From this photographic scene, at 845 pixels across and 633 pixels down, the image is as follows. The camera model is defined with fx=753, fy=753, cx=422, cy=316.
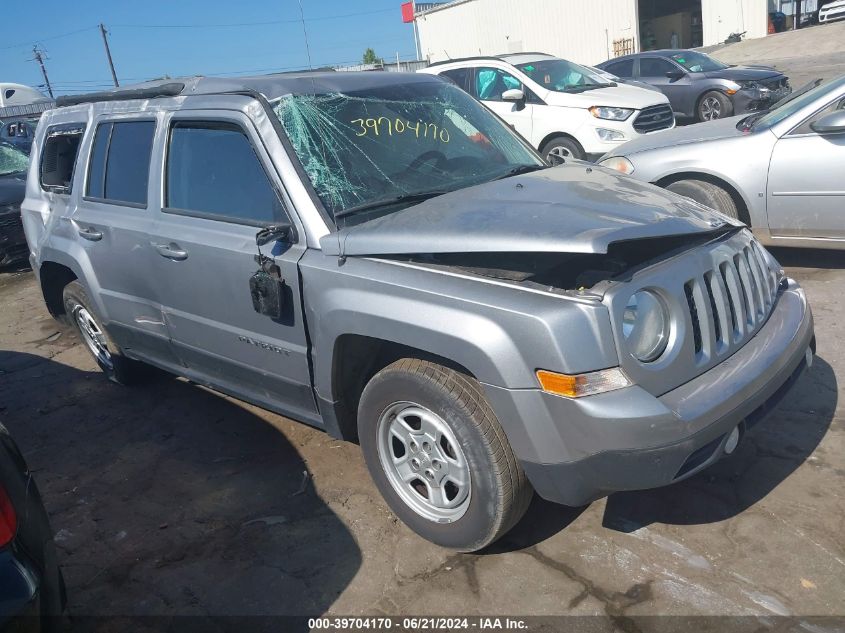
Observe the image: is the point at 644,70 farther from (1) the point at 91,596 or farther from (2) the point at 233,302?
(1) the point at 91,596

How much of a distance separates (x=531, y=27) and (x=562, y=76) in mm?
32642

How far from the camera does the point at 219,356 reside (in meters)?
3.89

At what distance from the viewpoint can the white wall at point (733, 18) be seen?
112 ft

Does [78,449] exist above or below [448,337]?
below

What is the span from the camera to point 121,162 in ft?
14.4

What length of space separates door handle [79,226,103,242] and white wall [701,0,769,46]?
36.4 metres

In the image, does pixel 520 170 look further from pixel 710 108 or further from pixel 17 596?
pixel 710 108

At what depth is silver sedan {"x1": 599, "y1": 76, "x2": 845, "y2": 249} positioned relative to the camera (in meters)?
5.37

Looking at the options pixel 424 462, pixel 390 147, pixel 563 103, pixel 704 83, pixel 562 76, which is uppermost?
pixel 562 76

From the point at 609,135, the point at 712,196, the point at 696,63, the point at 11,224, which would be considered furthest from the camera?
the point at 696,63

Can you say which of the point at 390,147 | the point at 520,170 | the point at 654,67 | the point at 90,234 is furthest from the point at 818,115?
the point at 654,67

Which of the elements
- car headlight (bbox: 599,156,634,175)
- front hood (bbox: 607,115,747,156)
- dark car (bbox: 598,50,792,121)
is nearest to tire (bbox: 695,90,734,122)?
dark car (bbox: 598,50,792,121)

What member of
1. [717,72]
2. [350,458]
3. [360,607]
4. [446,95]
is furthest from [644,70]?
[360,607]

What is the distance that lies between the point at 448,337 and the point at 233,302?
137cm
